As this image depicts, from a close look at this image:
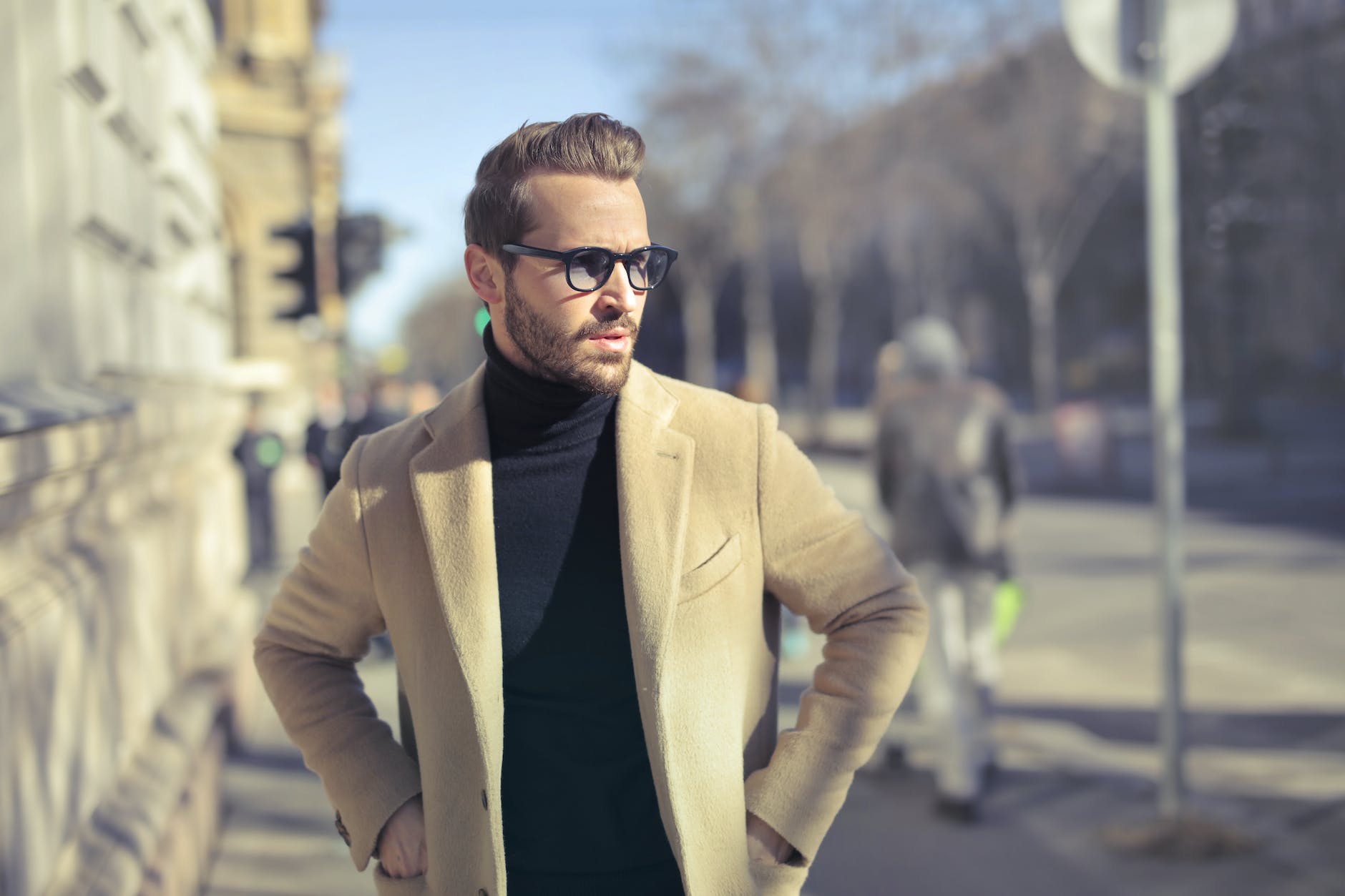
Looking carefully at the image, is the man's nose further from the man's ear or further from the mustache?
the man's ear

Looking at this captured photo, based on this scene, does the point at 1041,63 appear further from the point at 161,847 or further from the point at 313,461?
the point at 161,847

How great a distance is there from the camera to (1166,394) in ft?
16.5

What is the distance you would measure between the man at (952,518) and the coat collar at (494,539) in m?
3.72

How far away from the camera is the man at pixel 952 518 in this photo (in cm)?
553

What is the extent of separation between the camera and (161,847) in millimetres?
Answer: 4047

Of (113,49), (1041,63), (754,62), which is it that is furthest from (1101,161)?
(113,49)

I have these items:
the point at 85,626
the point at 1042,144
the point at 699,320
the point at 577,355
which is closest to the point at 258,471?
the point at 85,626

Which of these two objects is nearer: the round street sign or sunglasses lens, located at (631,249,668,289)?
sunglasses lens, located at (631,249,668,289)

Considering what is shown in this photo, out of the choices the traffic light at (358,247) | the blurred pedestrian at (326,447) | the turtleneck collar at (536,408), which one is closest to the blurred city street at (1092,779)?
the blurred pedestrian at (326,447)

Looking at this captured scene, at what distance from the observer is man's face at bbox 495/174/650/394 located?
1902mm

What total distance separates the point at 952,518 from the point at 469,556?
3.91 m

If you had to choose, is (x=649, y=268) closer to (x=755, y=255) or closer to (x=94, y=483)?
(x=94, y=483)

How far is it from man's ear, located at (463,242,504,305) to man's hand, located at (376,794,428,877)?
30.3 inches

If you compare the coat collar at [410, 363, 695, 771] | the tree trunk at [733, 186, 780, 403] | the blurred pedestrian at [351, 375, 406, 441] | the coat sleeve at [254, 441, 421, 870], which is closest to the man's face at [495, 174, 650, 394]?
the coat collar at [410, 363, 695, 771]
